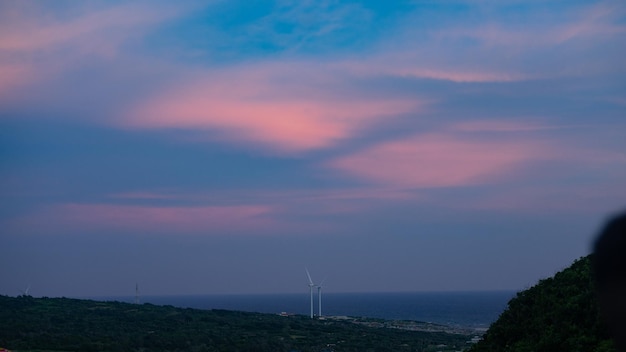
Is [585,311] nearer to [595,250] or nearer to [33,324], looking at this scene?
[595,250]

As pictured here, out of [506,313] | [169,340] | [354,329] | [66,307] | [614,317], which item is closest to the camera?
[614,317]

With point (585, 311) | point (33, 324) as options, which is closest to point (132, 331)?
point (33, 324)

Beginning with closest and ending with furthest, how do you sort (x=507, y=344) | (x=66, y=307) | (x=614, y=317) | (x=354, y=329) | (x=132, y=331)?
(x=614, y=317) < (x=507, y=344) < (x=132, y=331) < (x=354, y=329) < (x=66, y=307)

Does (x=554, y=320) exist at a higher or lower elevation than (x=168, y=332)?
higher

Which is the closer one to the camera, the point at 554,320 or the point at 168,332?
the point at 554,320

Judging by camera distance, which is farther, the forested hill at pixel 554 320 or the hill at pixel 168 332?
the hill at pixel 168 332
